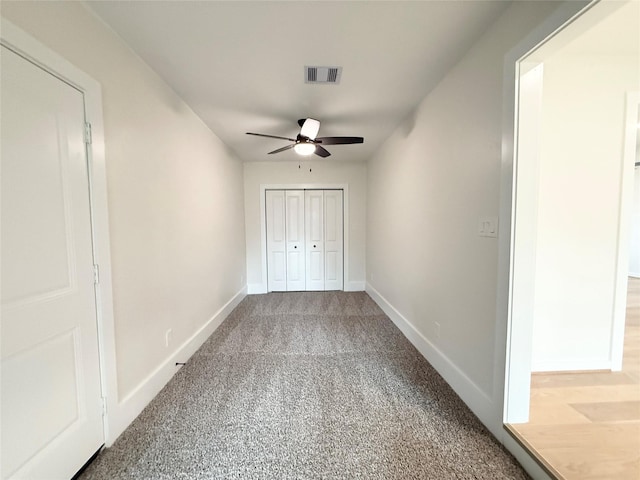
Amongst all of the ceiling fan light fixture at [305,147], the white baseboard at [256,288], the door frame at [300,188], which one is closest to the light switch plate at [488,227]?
the ceiling fan light fixture at [305,147]

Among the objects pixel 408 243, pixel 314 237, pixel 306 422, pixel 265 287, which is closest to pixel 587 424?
pixel 306 422

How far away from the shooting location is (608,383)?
1814 mm

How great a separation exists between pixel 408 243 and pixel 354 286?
222 cm

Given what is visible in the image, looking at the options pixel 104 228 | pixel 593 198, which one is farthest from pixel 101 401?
pixel 593 198

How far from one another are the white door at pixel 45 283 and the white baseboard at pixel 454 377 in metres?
2.18

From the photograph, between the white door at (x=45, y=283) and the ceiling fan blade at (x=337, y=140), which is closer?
the white door at (x=45, y=283)

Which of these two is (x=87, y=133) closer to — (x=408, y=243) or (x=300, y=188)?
(x=408, y=243)

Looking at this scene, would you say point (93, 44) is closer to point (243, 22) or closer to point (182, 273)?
point (243, 22)

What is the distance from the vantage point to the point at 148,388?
1767mm

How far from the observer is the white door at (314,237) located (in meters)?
4.68

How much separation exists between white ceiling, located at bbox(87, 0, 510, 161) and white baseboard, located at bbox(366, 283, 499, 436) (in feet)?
7.19

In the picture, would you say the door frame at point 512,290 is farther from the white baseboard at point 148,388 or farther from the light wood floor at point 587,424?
the white baseboard at point 148,388

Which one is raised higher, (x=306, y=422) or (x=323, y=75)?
(x=323, y=75)

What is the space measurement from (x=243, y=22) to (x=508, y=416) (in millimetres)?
2641
